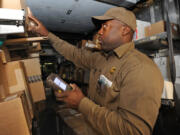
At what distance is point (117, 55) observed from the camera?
3.23 ft

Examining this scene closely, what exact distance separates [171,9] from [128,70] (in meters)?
1.58

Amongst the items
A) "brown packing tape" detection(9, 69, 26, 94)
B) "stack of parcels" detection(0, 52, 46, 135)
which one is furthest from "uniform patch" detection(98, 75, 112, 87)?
"brown packing tape" detection(9, 69, 26, 94)

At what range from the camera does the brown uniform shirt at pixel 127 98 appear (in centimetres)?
67

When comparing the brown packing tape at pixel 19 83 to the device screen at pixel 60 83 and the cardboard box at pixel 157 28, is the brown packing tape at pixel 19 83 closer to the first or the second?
the device screen at pixel 60 83

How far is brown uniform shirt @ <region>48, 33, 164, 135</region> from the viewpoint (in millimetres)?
672

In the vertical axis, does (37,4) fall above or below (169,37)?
above

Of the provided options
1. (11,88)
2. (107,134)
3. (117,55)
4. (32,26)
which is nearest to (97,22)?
(117,55)

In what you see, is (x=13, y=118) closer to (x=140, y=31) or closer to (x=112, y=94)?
(x=112, y=94)

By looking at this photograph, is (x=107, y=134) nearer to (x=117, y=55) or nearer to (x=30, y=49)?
(x=117, y=55)

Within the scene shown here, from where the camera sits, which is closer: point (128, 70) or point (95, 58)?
point (128, 70)

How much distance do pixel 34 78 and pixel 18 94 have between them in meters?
0.64

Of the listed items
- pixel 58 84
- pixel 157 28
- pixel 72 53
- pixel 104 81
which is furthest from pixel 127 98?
pixel 157 28

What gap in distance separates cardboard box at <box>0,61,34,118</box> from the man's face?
3.41ft

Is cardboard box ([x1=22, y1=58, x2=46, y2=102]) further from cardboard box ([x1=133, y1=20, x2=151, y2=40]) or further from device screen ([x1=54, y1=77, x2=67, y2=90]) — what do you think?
cardboard box ([x1=133, y1=20, x2=151, y2=40])
